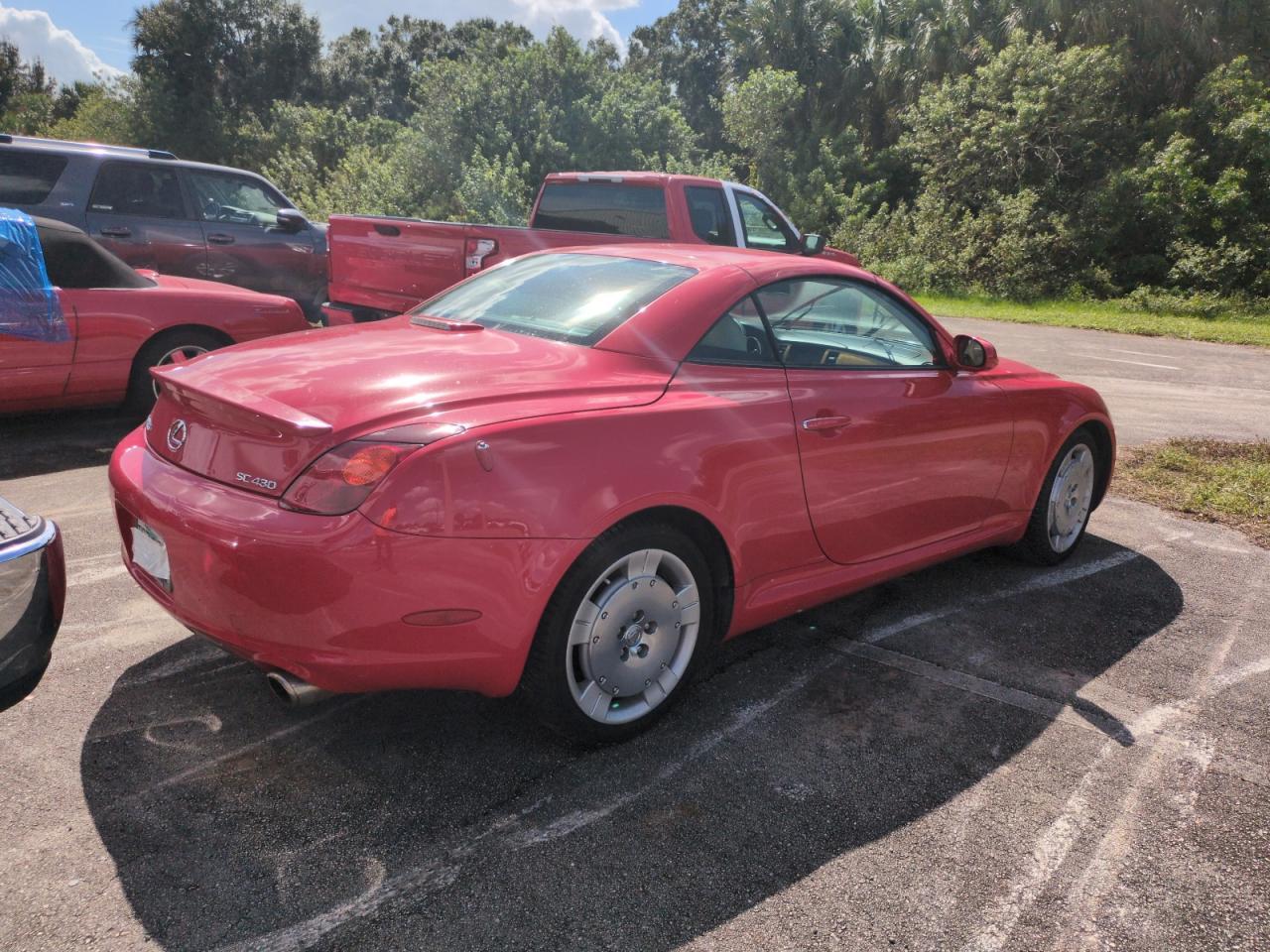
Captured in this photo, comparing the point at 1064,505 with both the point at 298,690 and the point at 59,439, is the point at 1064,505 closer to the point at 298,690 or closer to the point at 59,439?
the point at 298,690

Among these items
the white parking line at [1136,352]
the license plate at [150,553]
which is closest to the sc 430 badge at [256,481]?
the license plate at [150,553]

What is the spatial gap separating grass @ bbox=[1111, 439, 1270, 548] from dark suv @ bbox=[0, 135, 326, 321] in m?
8.03

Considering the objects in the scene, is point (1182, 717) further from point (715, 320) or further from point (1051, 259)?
point (1051, 259)

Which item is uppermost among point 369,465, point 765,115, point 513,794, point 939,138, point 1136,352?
point 765,115

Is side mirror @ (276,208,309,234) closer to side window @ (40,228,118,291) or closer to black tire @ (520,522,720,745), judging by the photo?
side window @ (40,228,118,291)

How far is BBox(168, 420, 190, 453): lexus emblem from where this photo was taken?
308 centimetres

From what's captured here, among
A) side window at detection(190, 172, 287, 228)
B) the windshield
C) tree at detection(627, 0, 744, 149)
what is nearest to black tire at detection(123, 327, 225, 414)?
side window at detection(190, 172, 287, 228)

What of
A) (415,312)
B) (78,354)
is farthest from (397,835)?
(78,354)

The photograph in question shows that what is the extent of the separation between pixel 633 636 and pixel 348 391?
112cm

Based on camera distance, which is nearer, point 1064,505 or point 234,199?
point 1064,505

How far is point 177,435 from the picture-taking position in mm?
3111

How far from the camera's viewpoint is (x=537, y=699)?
2971 millimetres

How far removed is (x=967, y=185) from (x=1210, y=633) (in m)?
23.9

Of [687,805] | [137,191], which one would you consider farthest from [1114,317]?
[687,805]
